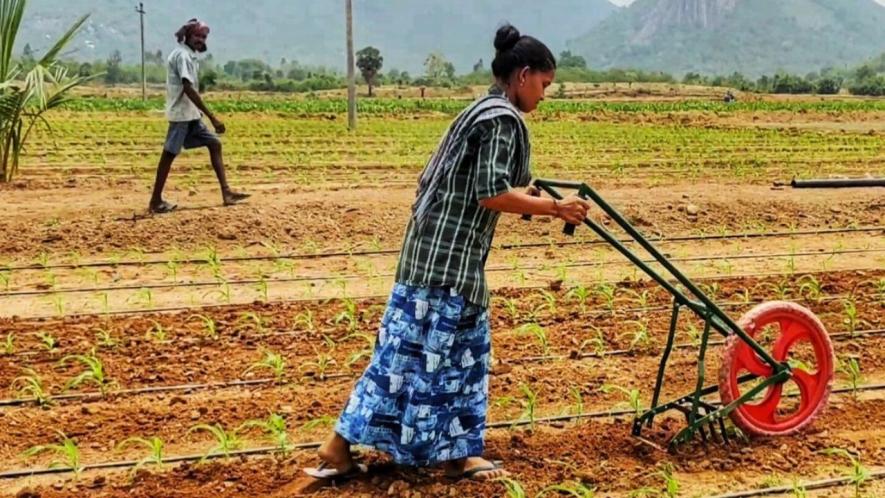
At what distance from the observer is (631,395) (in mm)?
4160

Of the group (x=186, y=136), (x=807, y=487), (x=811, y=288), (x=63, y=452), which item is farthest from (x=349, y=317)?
(x=186, y=136)

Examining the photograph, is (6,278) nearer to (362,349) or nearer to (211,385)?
(211,385)

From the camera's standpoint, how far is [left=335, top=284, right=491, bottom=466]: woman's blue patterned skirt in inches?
130

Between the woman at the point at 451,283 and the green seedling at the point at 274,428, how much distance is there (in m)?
0.36

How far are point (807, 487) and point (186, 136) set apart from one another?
585 cm

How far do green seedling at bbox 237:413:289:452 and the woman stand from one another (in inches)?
14.4

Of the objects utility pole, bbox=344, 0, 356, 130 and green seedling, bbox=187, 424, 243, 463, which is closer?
green seedling, bbox=187, 424, 243, 463

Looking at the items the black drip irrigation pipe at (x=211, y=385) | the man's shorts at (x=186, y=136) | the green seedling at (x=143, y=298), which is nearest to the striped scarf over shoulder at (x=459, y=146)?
the black drip irrigation pipe at (x=211, y=385)

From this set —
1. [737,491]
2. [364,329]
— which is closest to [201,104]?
[364,329]

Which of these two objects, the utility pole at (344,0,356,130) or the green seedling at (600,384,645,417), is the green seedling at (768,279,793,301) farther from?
the utility pole at (344,0,356,130)

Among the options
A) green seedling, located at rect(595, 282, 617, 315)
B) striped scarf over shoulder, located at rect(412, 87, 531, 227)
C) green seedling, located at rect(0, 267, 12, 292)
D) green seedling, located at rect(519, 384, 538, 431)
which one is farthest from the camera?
green seedling, located at rect(0, 267, 12, 292)

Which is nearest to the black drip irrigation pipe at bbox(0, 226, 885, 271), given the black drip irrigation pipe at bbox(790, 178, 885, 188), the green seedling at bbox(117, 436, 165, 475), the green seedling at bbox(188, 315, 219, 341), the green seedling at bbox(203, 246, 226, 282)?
the green seedling at bbox(203, 246, 226, 282)

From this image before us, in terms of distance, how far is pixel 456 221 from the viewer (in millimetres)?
3289

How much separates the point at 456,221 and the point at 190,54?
5.31m
